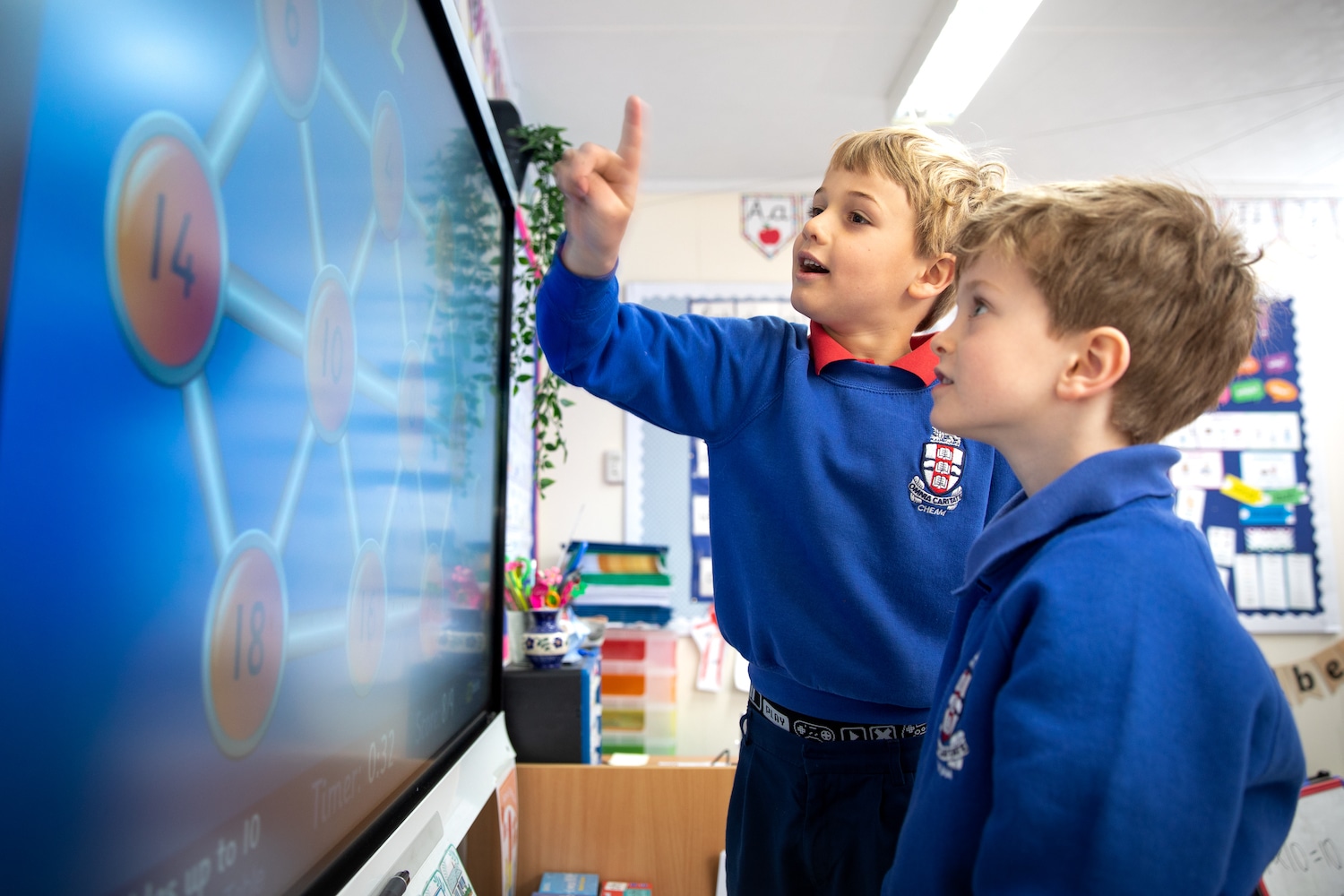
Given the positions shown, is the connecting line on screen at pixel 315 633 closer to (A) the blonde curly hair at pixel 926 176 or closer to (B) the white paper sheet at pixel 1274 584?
(A) the blonde curly hair at pixel 926 176

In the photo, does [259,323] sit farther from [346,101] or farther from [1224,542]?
[1224,542]

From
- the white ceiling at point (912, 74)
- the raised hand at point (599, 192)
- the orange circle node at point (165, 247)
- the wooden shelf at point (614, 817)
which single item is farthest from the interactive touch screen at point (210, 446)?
the white ceiling at point (912, 74)

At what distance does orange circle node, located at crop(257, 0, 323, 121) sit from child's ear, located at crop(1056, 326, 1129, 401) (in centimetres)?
65

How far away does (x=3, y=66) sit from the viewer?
0.37m

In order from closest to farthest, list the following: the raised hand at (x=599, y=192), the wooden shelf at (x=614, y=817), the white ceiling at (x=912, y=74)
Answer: the raised hand at (x=599, y=192) → the wooden shelf at (x=614, y=817) → the white ceiling at (x=912, y=74)

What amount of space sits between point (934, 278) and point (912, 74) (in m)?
1.67

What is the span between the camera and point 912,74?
2.42 metres

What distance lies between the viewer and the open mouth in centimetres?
101

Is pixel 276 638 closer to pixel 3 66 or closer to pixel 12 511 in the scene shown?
pixel 12 511

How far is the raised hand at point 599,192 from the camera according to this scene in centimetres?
81

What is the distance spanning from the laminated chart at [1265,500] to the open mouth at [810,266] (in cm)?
273

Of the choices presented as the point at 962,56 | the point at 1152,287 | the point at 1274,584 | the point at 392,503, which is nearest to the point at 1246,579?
the point at 1274,584

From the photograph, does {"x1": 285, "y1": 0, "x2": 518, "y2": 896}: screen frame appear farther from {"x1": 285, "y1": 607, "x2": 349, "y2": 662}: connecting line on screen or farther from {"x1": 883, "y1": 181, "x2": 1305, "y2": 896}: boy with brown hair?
{"x1": 883, "y1": 181, "x2": 1305, "y2": 896}: boy with brown hair

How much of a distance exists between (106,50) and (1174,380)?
74 cm
